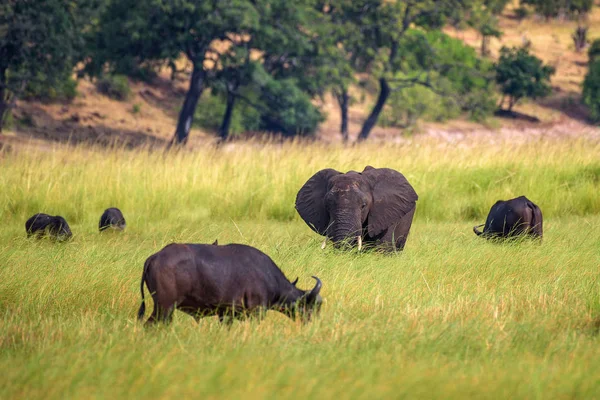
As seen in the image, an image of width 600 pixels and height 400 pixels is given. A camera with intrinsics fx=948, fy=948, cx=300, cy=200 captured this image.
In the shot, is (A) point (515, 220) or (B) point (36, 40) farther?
(B) point (36, 40)

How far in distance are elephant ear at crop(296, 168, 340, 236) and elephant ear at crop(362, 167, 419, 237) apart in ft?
1.40

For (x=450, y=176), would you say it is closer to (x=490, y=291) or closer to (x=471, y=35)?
(x=490, y=291)

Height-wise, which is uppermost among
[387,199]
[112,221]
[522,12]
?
[522,12]

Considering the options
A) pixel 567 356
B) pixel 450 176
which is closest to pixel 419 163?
pixel 450 176

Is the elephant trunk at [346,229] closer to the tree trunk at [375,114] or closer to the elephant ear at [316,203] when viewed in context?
the elephant ear at [316,203]

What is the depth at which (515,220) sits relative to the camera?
1017cm

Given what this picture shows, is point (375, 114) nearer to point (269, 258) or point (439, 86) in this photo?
point (439, 86)

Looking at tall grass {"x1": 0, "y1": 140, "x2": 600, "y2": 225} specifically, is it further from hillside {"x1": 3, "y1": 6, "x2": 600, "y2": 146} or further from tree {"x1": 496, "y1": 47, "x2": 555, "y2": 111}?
tree {"x1": 496, "y1": 47, "x2": 555, "y2": 111}

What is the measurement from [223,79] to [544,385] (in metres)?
26.7

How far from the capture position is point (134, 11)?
2866 cm

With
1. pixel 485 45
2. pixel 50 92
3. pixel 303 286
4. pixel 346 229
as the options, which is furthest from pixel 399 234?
pixel 485 45

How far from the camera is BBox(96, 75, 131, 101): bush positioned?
3766 cm

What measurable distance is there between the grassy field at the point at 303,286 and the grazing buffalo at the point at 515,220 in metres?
0.34

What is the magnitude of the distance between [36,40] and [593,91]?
87.6 ft
